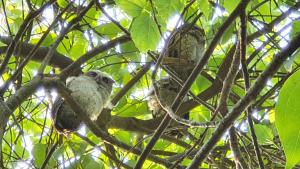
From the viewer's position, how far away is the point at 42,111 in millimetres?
2951

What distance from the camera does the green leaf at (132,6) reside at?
5.37ft

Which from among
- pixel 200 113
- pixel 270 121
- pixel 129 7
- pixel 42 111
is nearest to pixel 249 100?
pixel 129 7

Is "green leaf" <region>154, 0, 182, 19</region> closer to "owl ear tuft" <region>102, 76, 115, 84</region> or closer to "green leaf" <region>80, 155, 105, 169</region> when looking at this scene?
"green leaf" <region>80, 155, 105, 169</region>

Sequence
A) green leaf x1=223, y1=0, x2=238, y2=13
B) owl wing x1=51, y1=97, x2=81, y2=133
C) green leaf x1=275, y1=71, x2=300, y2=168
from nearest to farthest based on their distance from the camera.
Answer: green leaf x1=275, y1=71, x2=300, y2=168 < green leaf x1=223, y1=0, x2=238, y2=13 < owl wing x1=51, y1=97, x2=81, y2=133

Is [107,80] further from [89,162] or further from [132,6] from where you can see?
[132,6]

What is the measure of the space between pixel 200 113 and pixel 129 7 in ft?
3.92

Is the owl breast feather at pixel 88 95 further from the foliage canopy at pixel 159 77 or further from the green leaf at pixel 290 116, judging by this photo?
the green leaf at pixel 290 116

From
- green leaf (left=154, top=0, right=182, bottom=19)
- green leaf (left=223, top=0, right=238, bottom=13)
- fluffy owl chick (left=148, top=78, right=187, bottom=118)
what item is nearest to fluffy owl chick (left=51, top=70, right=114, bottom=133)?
fluffy owl chick (left=148, top=78, right=187, bottom=118)

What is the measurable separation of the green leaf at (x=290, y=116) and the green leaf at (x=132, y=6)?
1065 millimetres

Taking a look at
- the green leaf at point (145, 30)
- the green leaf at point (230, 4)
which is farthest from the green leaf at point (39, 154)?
the green leaf at point (230, 4)

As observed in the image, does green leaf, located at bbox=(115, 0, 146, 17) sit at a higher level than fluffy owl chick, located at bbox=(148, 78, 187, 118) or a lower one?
higher

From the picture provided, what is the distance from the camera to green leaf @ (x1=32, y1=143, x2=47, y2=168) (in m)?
1.99

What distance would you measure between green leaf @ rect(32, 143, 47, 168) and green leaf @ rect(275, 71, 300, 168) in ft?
4.87

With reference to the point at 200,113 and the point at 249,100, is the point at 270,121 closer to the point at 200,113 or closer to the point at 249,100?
the point at 200,113
